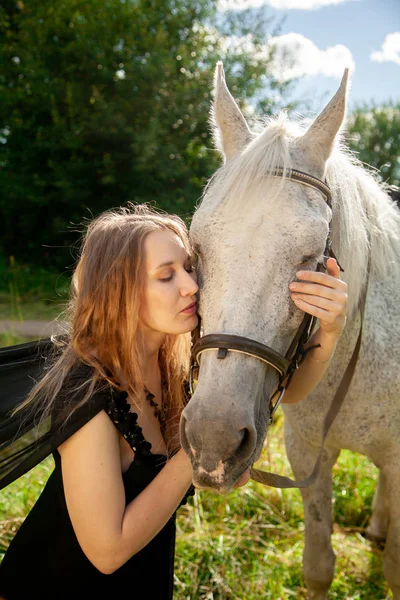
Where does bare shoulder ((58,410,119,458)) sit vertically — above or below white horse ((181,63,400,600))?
below

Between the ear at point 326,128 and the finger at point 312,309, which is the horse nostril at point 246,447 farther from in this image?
the ear at point 326,128

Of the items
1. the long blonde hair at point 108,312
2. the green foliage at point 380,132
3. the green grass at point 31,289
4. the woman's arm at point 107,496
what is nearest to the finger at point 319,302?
the long blonde hair at point 108,312

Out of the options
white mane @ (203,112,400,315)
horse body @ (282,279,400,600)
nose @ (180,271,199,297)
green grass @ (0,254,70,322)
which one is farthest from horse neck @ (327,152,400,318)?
green grass @ (0,254,70,322)

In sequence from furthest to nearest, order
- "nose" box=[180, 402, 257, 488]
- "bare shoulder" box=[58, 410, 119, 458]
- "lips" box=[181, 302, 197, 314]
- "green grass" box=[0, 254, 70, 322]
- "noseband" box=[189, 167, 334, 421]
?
1. "green grass" box=[0, 254, 70, 322]
2. "lips" box=[181, 302, 197, 314]
3. "bare shoulder" box=[58, 410, 119, 458]
4. "noseband" box=[189, 167, 334, 421]
5. "nose" box=[180, 402, 257, 488]

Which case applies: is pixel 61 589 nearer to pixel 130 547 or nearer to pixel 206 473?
pixel 130 547

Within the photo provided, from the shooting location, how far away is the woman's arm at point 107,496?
166cm

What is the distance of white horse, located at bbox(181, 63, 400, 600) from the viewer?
1.46 m

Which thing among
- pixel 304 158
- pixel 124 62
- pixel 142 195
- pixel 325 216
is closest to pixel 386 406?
pixel 325 216

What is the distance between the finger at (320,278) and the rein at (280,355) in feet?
0.35

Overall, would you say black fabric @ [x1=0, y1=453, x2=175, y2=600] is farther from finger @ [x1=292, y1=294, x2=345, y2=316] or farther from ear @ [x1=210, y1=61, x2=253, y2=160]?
ear @ [x1=210, y1=61, x2=253, y2=160]

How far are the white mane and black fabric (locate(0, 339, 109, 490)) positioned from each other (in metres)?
0.82

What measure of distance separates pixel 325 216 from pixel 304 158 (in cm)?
25

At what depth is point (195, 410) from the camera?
1424mm

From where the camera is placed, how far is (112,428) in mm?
1761
